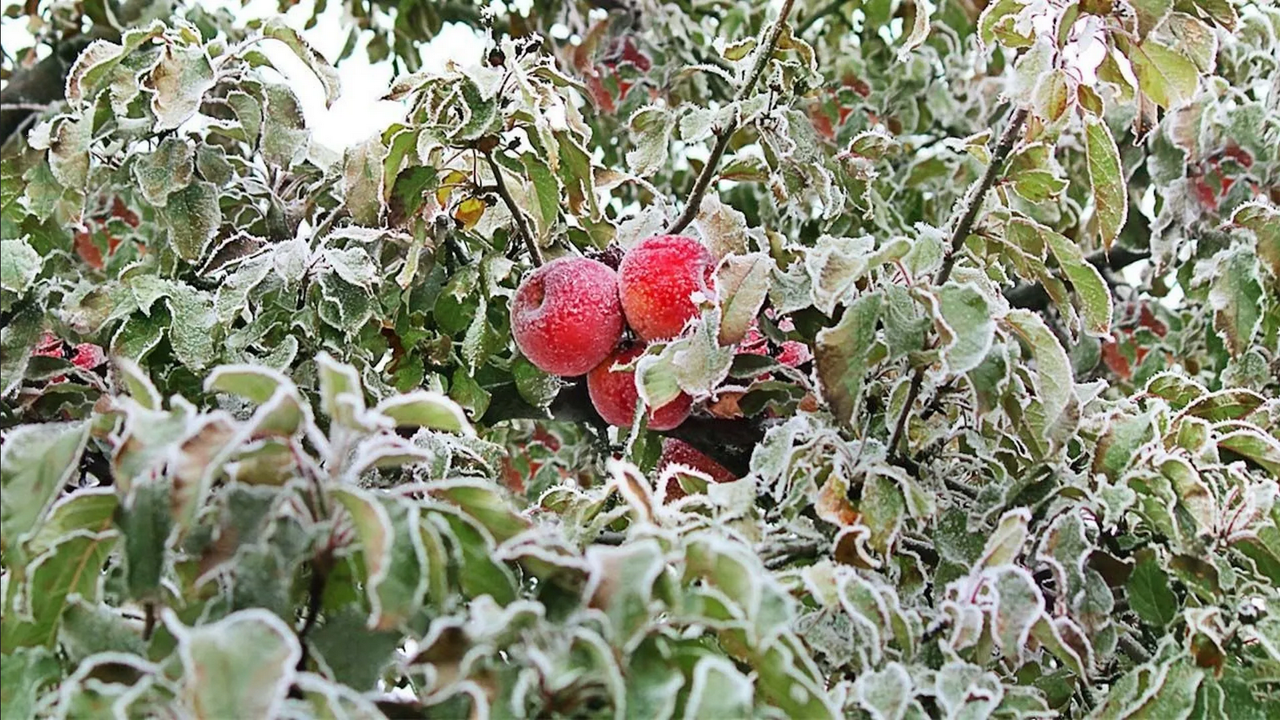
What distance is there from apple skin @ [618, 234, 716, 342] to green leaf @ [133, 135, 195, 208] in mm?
304

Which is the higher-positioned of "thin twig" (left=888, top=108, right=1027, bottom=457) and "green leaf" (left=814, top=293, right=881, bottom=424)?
"thin twig" (left=888, top=108, right=1027, bottom=457)

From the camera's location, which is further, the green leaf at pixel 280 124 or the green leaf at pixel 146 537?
the green leaf at pixel 280 124

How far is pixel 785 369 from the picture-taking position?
767mm

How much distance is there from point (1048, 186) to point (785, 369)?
192 millimetres

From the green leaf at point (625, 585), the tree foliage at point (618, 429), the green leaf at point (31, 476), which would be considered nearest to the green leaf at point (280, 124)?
the tree foliage at point (618, 429)

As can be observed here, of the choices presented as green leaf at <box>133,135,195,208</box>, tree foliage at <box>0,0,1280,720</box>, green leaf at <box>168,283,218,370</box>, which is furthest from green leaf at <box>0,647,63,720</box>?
green leaf at <box>133,135,195,208</box>

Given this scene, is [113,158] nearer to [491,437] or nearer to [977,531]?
[491,437]

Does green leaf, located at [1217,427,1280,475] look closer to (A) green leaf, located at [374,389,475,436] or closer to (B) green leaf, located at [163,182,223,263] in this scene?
(A) green leaf, located at [374,389,475,436]

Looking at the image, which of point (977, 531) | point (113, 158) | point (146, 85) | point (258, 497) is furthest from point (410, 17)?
point (258, 497)

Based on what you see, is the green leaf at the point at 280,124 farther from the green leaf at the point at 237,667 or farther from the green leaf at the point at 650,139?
the green leaf at the point at 237,667

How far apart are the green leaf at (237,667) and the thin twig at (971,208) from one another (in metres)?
0.37

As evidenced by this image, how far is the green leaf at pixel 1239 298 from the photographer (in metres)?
1.04

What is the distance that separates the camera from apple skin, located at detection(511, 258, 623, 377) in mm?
851

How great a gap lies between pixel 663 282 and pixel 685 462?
0.50ft
